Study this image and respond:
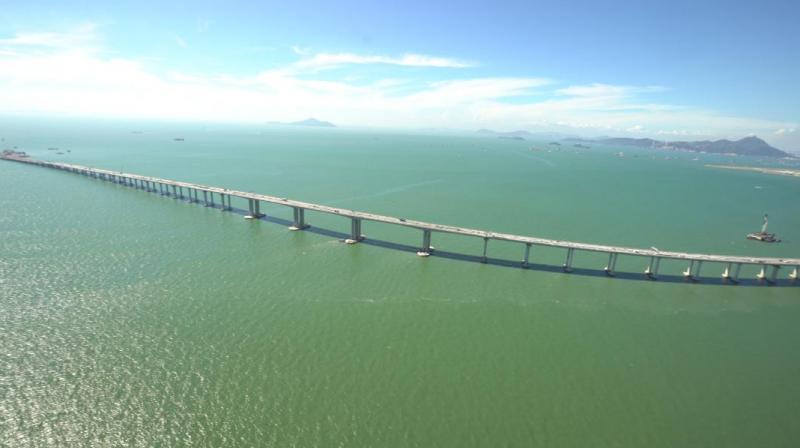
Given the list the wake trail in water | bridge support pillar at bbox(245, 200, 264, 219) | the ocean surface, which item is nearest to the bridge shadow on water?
the ocean surface

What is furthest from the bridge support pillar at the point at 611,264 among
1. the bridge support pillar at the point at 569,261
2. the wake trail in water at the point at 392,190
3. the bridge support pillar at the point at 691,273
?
the wake trail in water at the point at 392,190

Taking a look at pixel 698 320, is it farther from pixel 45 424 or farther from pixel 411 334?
pixel 45 424

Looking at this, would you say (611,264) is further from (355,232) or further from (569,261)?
(355,232)

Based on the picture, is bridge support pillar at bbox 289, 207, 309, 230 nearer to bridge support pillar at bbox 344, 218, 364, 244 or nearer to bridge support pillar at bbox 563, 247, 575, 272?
bridge support pillar at bbox 344, 218, 364, 244

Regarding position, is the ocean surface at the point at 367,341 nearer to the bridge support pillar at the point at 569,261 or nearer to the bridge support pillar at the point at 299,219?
the bridge support pillar at the point at 569,261

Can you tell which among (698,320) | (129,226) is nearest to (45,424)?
(129,226)

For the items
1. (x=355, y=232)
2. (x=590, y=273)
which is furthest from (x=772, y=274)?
(x=355, y=232)
